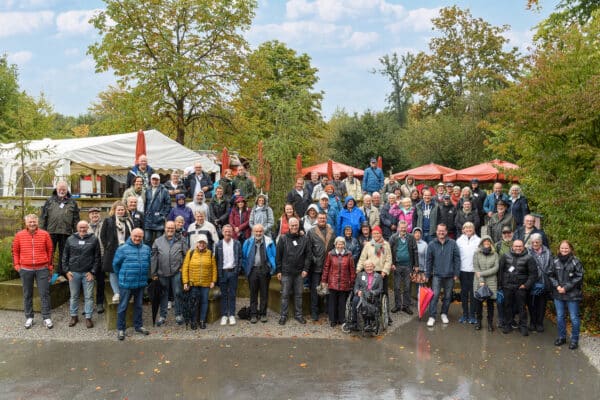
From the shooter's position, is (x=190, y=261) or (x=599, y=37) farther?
(x=599, y=37)

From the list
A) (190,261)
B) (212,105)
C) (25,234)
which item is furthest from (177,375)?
(212,105)

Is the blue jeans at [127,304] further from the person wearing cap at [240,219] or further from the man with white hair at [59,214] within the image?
the person wearing cap at [240,219]

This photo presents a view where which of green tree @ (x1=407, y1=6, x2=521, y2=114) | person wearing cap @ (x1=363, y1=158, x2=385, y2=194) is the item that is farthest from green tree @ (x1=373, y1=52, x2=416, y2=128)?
person wearing cap @ (x1=363, y1=158, x2=385, y2=194)

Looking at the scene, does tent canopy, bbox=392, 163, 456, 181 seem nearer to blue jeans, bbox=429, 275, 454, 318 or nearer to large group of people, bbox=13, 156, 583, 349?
large group of people, bbox=13, 156, 583, 349

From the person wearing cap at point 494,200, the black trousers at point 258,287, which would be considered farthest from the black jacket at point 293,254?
the person wearing cap at point 494,200

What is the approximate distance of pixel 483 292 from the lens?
29.4ft

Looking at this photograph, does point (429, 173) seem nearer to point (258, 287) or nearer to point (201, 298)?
point (258, 287)

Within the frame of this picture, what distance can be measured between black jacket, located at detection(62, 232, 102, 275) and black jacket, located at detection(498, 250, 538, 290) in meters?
6.92

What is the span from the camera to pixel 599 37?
1184cm

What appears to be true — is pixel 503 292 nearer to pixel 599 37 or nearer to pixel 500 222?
pixel 500 222

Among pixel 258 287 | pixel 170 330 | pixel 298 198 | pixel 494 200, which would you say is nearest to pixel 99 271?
pixel 170 330

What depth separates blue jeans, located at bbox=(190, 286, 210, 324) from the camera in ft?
29.7

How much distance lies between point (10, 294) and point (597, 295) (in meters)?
10.7

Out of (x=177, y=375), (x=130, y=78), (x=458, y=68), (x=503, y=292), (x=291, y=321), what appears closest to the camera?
(x=177, y=375)
